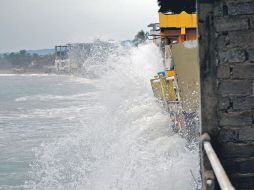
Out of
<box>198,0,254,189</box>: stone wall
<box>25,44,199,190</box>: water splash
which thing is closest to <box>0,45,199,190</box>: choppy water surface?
<box>25,44,199,190</box>: water splash

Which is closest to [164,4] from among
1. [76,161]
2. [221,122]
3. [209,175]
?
[221,122]

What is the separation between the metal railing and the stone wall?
178mm

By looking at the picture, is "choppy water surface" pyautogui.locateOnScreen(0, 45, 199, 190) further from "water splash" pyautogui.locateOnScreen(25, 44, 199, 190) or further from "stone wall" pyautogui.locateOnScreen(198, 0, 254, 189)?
"stone wall" pyautogui.locateOnScreen(198, 0, 254, 189)

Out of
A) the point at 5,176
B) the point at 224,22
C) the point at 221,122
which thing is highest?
the point at 224,22

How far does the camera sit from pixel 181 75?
12.3 metres

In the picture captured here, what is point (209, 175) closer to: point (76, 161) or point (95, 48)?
point (76, 161)

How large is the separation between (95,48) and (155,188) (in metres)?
22.0

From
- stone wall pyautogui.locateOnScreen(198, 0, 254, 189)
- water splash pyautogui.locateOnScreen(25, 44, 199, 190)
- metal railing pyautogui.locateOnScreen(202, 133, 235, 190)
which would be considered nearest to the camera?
metal railing pyautogui.locateOnScreen(202, 133, 235, 190)

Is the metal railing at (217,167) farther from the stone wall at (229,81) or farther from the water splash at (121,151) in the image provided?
the water splash at (121,151)

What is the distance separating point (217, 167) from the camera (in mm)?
3725

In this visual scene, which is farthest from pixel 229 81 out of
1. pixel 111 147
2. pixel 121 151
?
pixel 111 147

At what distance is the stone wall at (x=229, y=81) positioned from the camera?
4.66m

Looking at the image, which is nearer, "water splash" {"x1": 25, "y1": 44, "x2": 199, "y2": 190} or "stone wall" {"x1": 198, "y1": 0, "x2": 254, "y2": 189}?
"stone wall" {"x1": 198, "y1": 0, "x2": 254, "y2": 189}

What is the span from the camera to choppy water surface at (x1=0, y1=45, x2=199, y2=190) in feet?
33.1
